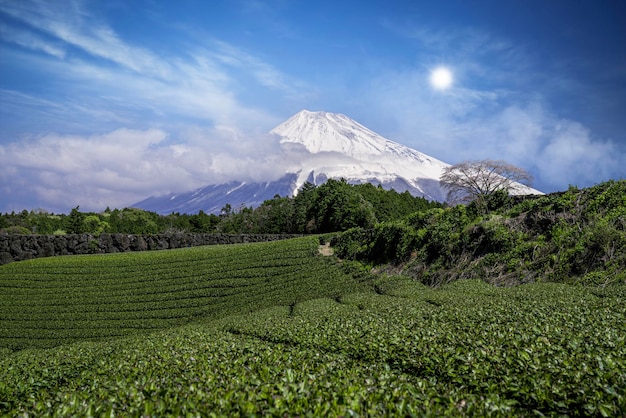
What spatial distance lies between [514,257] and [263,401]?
1900 cm

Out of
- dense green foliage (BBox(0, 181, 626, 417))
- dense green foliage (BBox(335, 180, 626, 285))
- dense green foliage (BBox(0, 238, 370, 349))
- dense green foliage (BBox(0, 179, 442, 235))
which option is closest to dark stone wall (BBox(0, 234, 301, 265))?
dense green foliage (BBox(0, 238, 370, 349))

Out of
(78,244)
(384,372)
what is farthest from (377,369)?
(78,244)

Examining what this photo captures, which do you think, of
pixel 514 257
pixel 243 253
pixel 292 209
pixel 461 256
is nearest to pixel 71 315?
pixel 243 253

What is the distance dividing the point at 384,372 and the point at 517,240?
1786 cm

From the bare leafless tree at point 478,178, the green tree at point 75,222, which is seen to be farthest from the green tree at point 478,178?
the green tree at point 75,222

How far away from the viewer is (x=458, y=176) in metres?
61.8

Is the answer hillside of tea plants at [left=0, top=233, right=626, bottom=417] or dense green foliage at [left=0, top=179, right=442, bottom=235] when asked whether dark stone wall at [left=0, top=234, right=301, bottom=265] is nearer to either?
dense green foliage at [left=0, top=179, right=442, bottom=235]

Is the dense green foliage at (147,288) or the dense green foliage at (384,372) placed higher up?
the dense green foliage at (384,372)

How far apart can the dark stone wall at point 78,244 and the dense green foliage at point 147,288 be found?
262cm

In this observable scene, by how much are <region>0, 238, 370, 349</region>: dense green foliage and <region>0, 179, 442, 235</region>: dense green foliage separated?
2850 centimetres

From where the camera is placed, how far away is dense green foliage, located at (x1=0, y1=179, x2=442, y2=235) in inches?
2387

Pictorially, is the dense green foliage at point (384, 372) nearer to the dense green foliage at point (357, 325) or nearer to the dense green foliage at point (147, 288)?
the dense green foliage at point (357, 325)

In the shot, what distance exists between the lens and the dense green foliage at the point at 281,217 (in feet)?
199

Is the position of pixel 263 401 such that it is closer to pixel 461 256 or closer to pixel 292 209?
pixel 461 256
